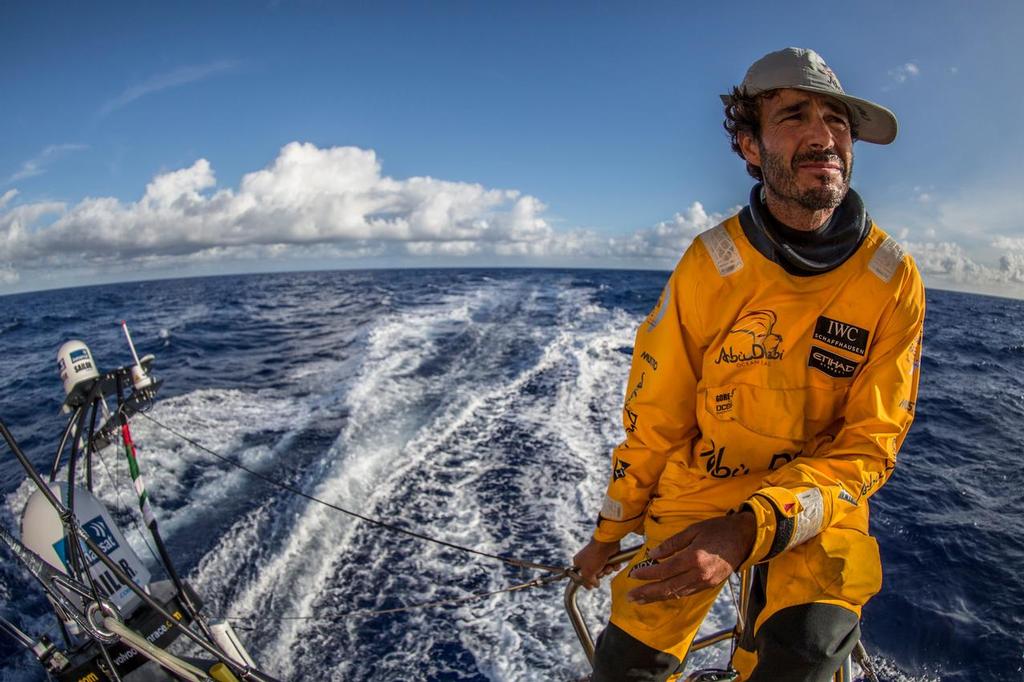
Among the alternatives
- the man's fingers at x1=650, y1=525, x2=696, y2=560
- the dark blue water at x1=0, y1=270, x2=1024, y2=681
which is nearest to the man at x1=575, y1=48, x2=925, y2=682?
the man's fingers at x1=650, y1=525, x2=696, y2=560

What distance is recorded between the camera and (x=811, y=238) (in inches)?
58.9

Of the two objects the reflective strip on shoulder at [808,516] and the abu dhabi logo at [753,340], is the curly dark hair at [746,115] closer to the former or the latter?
the abu dhabi logo at [753,340]

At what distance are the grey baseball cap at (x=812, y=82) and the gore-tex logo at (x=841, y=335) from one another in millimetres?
581

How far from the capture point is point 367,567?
414 cm

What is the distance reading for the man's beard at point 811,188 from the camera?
1462mm

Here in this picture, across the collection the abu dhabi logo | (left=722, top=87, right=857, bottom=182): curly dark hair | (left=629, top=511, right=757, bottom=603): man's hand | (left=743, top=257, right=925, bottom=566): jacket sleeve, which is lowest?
(left=629, top=511, right=757, bottom=603): man's hand

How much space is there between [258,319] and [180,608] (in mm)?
18172

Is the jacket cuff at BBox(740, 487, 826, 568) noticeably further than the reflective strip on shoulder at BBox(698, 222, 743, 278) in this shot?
No

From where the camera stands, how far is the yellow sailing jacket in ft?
4.35

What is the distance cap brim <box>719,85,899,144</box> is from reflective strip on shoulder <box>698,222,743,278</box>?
1.44 ft

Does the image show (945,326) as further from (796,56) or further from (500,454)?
(796,56)

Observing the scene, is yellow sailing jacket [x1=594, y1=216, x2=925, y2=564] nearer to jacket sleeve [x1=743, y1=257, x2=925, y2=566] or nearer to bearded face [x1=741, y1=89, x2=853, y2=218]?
jacket sleeve [x1=743, y1=257, x2=925, y2=566]

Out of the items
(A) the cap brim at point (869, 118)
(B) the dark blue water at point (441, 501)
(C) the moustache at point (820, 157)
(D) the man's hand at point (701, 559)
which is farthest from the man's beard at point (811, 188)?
(B) the dark blue water at point (441, 501)

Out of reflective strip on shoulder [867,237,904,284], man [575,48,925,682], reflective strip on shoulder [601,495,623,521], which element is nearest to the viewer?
man [575,48,925,682]
